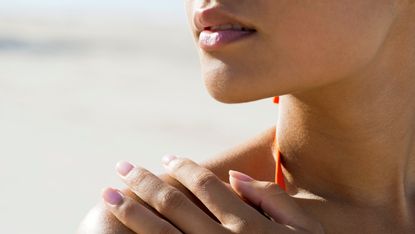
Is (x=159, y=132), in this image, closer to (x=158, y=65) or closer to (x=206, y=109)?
(x=206, y=109)

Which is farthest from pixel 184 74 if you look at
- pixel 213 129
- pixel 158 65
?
pixel 213 129

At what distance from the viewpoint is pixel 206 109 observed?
1133cm

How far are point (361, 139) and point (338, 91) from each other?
0.17 metres

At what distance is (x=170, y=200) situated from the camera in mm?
2559

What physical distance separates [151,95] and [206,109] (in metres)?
1.14

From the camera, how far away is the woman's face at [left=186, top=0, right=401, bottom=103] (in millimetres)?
2432

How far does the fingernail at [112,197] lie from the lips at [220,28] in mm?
412

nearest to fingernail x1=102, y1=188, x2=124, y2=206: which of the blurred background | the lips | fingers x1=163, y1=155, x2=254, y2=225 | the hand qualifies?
the hand

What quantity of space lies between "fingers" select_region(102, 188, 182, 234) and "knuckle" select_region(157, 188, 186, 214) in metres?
0.03

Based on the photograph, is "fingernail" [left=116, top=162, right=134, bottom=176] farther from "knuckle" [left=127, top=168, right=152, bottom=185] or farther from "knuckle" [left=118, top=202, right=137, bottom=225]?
"knuckle" [left=118, top=202, right=137, bottom=225]

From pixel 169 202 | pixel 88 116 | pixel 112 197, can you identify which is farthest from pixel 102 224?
pixel 88 116

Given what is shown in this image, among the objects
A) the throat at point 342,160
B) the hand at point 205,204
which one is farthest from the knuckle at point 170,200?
the throat at point 342,160

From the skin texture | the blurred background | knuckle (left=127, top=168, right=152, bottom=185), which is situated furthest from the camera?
the blurred background

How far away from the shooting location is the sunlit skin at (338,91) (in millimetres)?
2451
